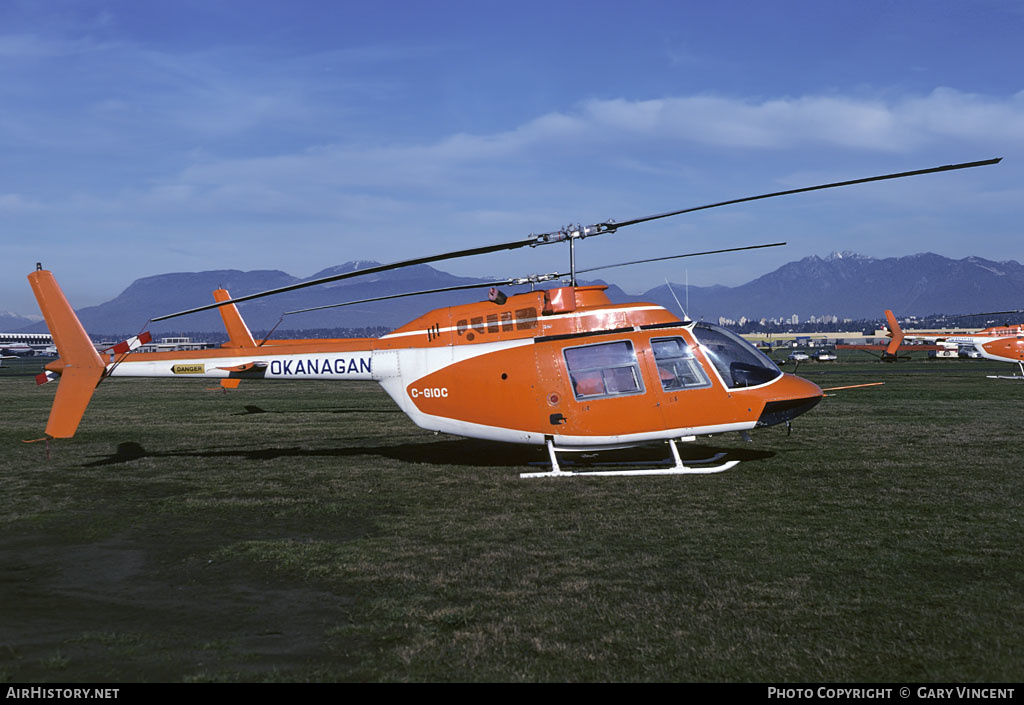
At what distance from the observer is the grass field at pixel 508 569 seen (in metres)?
6.37

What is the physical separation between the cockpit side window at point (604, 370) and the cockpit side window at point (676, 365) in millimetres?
466

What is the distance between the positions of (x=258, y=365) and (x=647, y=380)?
9.09 meters

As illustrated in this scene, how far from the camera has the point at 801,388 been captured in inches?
587

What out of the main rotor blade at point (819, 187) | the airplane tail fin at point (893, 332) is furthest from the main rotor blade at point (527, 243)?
the airplane tail fin at point (893, 332)

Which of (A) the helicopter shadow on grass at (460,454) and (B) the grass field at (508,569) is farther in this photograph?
(A) the helicopter shadow on grass at (460,454)

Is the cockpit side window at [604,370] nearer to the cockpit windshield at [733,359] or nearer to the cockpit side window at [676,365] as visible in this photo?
the cockpit side window at [676,365]

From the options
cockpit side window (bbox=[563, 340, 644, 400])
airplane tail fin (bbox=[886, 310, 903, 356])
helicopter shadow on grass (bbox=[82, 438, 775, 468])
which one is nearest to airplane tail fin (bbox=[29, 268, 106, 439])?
helicopter shadow on grass (bbox=[82, 438, 775, 468])

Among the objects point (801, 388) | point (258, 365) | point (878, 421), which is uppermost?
point (258, 365)

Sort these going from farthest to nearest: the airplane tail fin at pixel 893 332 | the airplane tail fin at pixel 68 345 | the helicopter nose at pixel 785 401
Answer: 1. the airplane tail fin at pixel 893 332
2. the airplane tail fin at pixel 68 345
3. the helicopter nose at pixel 785 401

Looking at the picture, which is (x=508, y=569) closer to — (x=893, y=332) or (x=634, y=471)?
(x=634, y=471)

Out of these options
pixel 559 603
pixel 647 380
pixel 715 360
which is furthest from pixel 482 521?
pixel 715 360

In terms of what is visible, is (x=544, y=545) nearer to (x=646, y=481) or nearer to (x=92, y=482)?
(x=646, y=481)

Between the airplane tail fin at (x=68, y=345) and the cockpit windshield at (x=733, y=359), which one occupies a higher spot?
the airplane tail fin at (x=68, y=345)
